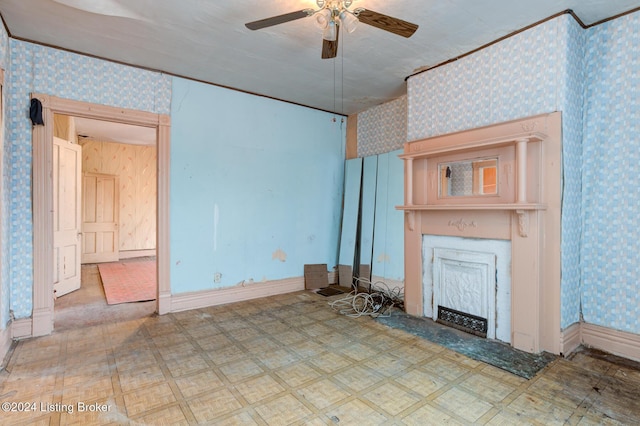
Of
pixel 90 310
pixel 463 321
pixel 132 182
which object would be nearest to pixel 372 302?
pixel 463 321

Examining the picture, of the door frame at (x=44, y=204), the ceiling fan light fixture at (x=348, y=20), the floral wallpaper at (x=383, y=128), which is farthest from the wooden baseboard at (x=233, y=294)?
the ceiling fan light fixture at (x=348, y=20)

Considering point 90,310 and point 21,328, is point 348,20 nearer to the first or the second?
point 21,328

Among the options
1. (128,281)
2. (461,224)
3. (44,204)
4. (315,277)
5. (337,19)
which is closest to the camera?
(337,19)

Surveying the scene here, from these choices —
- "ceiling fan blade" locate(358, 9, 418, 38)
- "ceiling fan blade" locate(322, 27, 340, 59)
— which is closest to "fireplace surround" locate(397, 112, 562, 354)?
"ceiling fan blade" locate(358, 9, 418, 38)

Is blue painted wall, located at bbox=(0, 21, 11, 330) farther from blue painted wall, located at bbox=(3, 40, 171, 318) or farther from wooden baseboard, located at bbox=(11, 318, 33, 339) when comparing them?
wooden baseboard, located at bbox=(11, 318, 33, 339)

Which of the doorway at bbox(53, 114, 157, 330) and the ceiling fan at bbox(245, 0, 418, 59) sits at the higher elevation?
the ceiling fan at bbox(245, 0, 418, 59)

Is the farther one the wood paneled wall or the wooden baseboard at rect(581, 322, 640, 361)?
the wood paneled wall

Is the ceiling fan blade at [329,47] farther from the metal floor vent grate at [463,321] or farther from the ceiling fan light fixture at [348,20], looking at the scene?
the metal floor vent grate at [463,321]

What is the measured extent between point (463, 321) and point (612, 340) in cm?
116

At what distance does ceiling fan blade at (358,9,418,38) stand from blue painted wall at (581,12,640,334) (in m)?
1.86

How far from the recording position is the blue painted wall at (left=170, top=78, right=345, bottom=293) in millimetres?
3986

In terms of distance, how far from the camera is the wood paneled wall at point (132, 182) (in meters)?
7.76

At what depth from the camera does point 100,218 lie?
296 inches

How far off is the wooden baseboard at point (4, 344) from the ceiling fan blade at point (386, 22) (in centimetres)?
376
